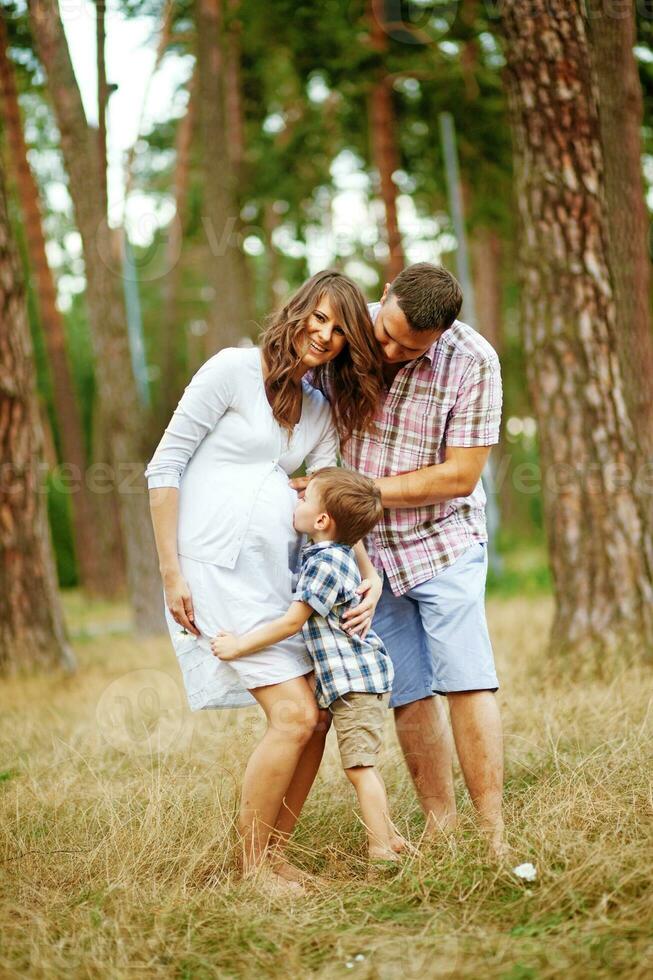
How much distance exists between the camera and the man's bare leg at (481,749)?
3.08 meters

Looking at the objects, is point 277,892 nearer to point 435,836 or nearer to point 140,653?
point 435,836

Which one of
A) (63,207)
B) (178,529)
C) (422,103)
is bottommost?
(178,529)

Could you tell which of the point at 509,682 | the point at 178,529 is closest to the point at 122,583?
the point at 509,682

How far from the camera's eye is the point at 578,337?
534 centimetres

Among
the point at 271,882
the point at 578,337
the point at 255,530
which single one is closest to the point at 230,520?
the point at 255,530

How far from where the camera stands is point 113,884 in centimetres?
284

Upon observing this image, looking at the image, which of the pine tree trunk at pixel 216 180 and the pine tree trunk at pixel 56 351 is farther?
the pine tree trunk at pixel 56 351

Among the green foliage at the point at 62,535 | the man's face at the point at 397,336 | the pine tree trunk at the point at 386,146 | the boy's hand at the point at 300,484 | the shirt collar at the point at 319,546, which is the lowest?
the green foliage at the point at 62,535

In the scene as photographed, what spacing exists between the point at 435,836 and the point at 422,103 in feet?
31.4

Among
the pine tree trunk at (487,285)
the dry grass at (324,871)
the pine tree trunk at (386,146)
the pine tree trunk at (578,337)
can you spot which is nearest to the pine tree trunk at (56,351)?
the pine tree trunk at (386,146)

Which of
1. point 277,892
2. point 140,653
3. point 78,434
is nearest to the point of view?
point 277,892

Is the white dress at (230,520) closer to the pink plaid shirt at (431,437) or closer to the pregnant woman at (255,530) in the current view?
the pregnant woman at (255,530)

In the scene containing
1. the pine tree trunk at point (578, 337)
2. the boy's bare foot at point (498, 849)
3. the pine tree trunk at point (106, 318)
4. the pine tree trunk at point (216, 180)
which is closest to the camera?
the boy's bare foot at point (498, 849)

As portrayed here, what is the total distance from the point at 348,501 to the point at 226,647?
56cm
